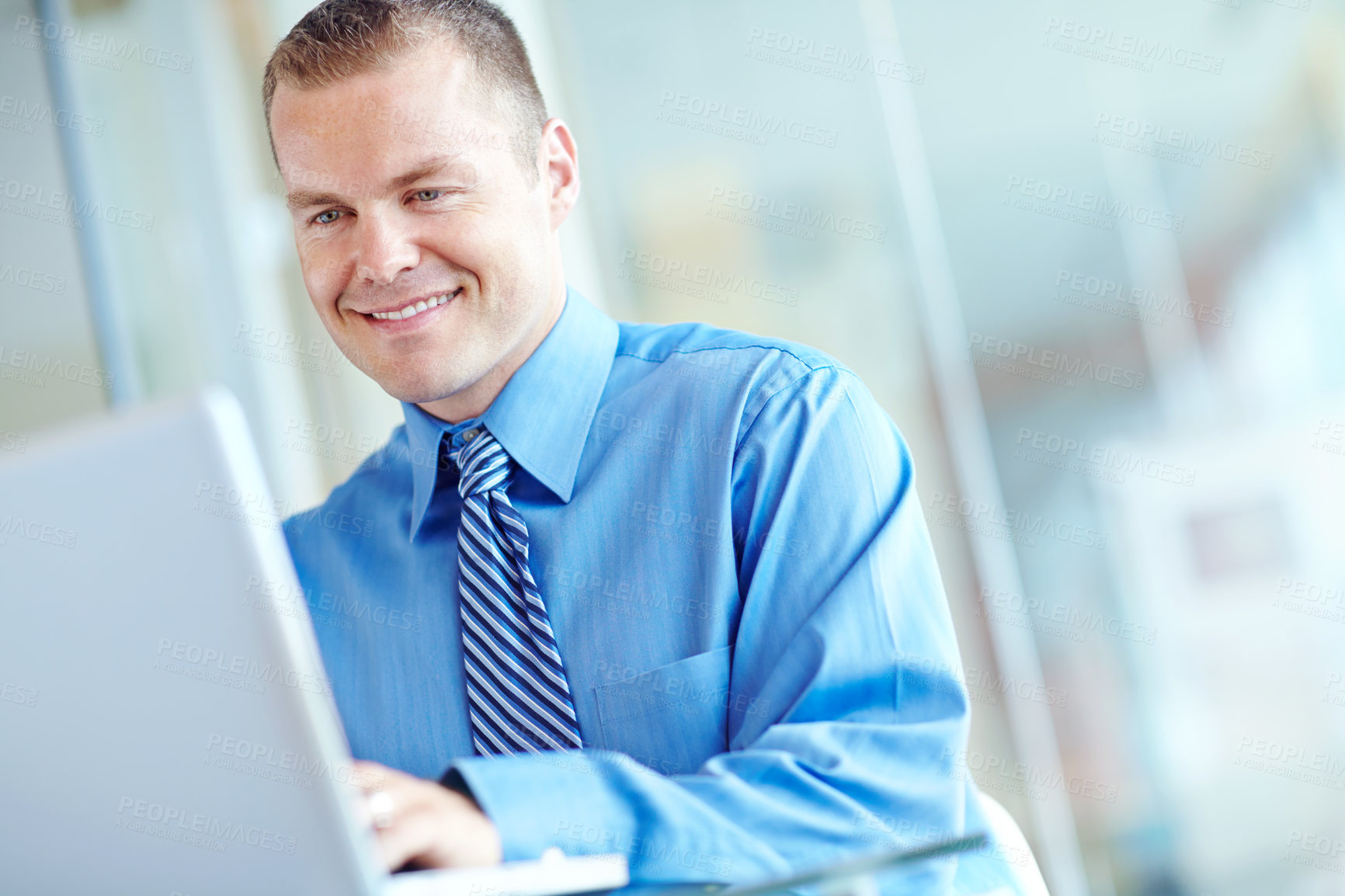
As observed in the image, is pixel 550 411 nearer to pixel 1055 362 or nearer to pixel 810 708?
pixel 810 708

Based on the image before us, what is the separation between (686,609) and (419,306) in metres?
0.51

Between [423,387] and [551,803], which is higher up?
[423,387]

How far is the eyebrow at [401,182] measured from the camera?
Result: 135 cm

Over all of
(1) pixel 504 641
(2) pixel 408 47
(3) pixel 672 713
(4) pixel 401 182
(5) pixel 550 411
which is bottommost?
(3) pixel 672 713

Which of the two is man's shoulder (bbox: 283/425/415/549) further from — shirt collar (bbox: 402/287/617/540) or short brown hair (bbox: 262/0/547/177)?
short brown hair (bbox: 262/0/547/177)

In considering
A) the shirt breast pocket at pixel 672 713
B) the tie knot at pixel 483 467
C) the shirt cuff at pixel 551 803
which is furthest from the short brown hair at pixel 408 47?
the shirt cuff at pixel 551 803

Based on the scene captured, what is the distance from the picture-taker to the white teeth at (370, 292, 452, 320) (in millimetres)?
1416

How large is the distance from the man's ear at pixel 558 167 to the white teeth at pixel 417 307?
21 centimetres

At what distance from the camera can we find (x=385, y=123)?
4.37 feet

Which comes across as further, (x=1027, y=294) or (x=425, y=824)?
(x=1027, y=294)

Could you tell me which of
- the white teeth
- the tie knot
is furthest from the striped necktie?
the white teeth

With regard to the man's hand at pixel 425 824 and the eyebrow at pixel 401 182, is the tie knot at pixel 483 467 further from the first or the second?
the man's hand at pixel 425 824

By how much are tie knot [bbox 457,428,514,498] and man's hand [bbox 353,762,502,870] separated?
21.2 inches

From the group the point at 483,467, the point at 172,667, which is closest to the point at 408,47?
the point at 483,467
